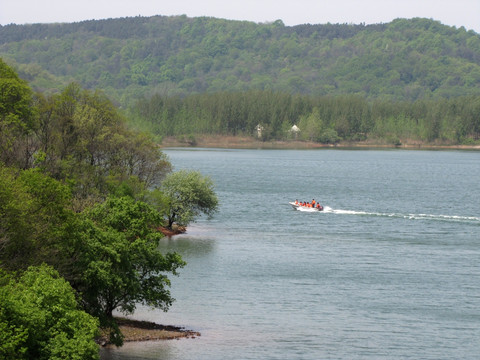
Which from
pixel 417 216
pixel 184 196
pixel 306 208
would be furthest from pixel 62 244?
pixel 417 216

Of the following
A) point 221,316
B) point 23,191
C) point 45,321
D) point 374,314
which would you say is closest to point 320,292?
point 374,314

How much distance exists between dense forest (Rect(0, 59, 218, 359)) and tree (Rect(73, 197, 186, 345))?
0.18 feet

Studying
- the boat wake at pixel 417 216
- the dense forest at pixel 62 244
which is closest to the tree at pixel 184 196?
the dense forest at pixel 62 244

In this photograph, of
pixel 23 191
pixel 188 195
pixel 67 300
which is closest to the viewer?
pixel 67 300

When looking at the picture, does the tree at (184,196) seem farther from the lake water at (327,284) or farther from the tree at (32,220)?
the tree at (32,220)

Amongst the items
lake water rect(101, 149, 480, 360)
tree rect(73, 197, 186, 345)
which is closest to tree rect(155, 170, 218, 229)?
lake water rect(101, 149, 480, 360)

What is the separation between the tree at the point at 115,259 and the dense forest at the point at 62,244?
0.05 meters

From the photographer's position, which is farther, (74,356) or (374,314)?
(374,314)

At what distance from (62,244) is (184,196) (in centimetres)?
4434

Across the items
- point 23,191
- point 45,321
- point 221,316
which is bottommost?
point 221,316

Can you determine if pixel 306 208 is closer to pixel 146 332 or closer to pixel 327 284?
pixel 327 284

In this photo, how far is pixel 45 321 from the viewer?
32250mm

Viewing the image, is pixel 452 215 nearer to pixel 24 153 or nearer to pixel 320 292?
pixel 320 292

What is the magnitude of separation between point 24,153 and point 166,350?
23401 millimetres
